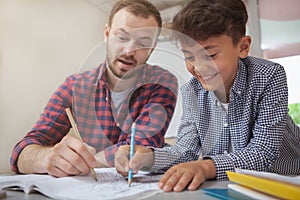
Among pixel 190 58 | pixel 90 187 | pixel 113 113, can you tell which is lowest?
pixel 90 187

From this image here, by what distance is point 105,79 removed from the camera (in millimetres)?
971

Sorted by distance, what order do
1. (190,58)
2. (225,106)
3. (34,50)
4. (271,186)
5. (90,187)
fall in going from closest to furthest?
(271,186)
(90,187)
(190,58)
(225,106)
(34,50)

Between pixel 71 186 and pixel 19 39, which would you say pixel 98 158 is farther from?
pixel 19 39

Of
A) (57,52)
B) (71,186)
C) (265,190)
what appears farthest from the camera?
(57,52)

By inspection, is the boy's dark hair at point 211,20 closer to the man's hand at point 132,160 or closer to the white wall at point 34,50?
the man's hand at point 132,160

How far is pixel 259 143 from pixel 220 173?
13 cm

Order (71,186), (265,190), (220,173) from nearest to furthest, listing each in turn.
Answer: (265,190), (71,186), (220,173)

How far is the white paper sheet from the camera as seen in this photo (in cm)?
46

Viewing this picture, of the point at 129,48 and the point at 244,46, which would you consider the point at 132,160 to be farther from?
the point at 244,46

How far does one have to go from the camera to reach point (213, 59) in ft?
2.52

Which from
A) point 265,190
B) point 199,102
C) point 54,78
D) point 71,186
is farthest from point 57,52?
point 265,190

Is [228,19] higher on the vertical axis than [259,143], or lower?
higher

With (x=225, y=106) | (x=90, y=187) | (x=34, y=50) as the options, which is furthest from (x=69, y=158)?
(x=34, y=50)

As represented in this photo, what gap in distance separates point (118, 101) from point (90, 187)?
1.43ft
